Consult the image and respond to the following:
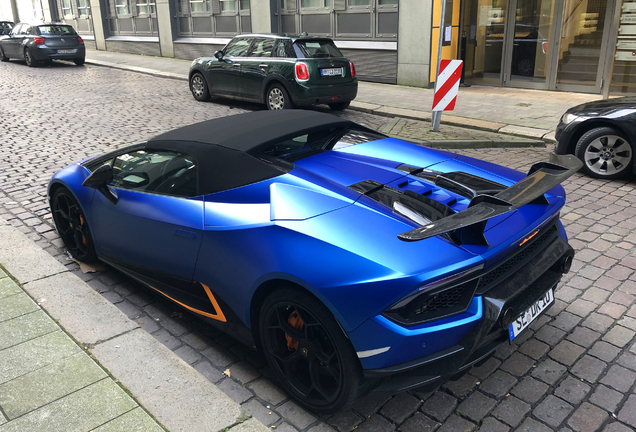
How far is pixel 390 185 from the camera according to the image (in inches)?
125

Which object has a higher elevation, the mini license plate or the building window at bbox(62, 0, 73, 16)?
the building window at bbox(62, 0, 73, 16)

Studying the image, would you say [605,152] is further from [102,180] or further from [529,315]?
[102,180]

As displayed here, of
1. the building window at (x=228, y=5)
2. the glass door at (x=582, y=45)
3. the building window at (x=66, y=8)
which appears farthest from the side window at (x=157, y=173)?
the building window at (x=66, y=8)

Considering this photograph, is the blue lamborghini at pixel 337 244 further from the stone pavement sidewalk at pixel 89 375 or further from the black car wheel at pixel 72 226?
the black car wheel at pixel 72 226

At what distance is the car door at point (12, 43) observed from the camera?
2067cm

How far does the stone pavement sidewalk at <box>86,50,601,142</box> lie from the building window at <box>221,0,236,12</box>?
6.51 meters

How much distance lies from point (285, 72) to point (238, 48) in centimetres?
189

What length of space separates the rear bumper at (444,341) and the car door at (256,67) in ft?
30.5

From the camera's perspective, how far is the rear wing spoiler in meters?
2.37

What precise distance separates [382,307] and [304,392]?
2.58 ft

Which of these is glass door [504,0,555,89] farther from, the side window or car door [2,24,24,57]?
car door [2,24,24,57]

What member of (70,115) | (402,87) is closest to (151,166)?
(70,115)

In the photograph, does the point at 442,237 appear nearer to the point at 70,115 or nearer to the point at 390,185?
the point at 390,185

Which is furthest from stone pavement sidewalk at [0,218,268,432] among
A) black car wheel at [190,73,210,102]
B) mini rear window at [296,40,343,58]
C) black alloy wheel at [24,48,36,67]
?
black alloy wheel at [24,48,36,67]
